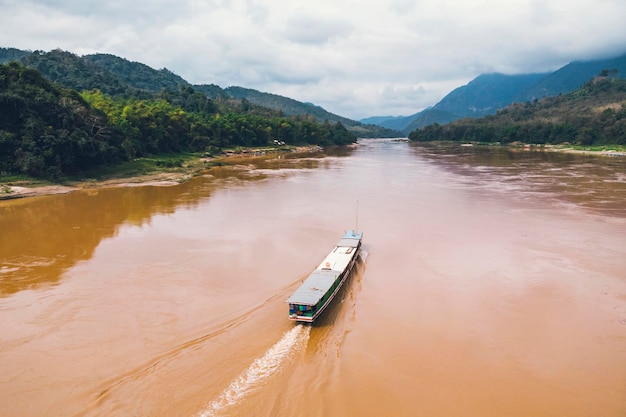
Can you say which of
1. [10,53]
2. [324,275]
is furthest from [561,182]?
[10,53]

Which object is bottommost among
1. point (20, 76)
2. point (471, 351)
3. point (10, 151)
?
point (471, 351)

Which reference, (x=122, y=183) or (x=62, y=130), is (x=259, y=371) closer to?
(x=122, y=183)

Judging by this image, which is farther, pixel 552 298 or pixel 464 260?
pixel 464 260

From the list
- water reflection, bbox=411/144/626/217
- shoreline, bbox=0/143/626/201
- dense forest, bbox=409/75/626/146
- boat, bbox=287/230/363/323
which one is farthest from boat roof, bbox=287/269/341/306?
dense forest, bbox=409/75/626/146

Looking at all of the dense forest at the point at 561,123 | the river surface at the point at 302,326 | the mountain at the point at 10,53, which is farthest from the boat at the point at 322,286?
the mountain at the point at 10,53

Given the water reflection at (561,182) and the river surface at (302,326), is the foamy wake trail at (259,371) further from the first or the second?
the water reflection at (561,182)

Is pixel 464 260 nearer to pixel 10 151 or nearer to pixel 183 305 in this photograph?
pixel 183 305

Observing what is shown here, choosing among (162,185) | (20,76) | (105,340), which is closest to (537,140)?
(162,185)
